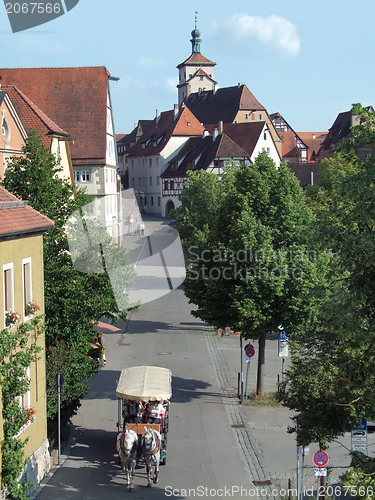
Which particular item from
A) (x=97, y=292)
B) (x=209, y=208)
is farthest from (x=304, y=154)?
(x=97, y=292)

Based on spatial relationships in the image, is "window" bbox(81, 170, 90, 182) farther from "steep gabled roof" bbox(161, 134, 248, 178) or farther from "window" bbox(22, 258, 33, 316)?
"steep gabled roof" bbox(161, 134, 248, 178)

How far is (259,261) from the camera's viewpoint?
18.6 meters

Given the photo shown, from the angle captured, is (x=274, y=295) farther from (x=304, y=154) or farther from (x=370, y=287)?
(x=304, y=154)

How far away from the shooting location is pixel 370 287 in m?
8.59

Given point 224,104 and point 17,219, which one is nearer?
point 17,219

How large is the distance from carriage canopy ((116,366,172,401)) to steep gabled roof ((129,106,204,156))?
236 ft

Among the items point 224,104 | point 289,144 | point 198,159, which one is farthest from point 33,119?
point 289,144

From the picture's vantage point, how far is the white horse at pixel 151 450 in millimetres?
13625

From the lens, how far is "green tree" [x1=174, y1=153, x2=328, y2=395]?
18453 millimetres

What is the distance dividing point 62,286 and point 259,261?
614cm

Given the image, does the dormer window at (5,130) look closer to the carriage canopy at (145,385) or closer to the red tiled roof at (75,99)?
the carriage canopy at (145,385)

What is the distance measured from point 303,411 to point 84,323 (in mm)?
5492

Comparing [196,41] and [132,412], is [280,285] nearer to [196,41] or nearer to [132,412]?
[132,412]

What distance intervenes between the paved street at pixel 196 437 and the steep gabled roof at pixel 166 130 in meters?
61.8
